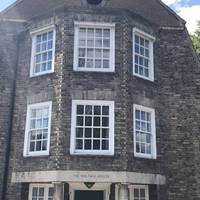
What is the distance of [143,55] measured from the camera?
16.1 metres

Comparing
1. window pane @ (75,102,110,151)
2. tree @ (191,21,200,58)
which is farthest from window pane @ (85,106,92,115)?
tree @ (191,21,200,58)

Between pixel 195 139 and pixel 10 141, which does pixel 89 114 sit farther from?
pixel 195 139

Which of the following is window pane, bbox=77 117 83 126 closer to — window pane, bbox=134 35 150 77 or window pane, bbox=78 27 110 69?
window pane, bbox=78 27 110 69

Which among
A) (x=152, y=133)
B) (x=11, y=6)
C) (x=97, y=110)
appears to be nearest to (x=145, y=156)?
(x=152, y=133)

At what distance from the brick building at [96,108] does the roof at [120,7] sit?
1.64ft

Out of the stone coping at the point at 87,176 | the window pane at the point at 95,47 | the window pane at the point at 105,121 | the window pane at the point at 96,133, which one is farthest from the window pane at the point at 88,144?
the window pane at the point at 95,47

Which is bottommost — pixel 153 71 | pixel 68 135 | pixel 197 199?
pixel 197 199

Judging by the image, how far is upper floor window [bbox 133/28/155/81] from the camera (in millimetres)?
15758

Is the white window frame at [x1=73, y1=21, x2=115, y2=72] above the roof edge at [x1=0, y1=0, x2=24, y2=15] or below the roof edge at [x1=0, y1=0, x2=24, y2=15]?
below

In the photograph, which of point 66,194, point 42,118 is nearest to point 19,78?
point 42,118

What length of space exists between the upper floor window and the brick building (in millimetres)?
42

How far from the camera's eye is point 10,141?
51.0 ft

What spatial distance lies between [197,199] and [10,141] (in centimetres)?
776

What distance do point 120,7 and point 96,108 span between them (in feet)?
19.0
